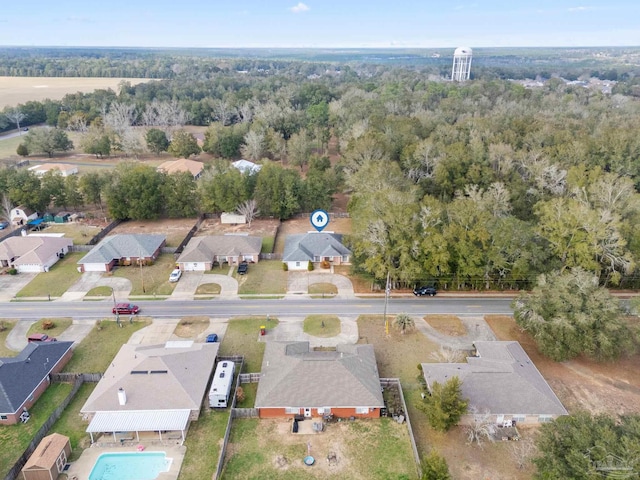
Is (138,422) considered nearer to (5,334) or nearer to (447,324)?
(5,334)

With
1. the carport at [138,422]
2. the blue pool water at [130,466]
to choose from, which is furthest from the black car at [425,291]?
the blue pool water at [130,466]

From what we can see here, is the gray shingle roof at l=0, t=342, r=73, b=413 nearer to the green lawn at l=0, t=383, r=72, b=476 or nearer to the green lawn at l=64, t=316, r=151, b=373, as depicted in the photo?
the green lawn at l=0, t=383, r=72, b=476

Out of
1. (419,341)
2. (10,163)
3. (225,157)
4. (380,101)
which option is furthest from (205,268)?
(380,101)

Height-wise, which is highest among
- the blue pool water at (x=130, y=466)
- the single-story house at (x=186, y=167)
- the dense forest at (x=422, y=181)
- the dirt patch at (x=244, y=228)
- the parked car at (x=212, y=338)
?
the dense forest at (x=422, y=181)

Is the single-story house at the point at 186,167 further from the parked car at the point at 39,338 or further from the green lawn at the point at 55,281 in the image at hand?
the parked car at the point at 39,338

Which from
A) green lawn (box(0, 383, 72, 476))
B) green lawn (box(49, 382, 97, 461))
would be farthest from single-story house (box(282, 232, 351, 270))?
green lawn (box(0, 383, 72, 476))

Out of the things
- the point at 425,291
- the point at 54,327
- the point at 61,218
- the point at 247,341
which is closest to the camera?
the point at 247,341

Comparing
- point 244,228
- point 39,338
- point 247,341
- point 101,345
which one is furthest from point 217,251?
point 39,338
